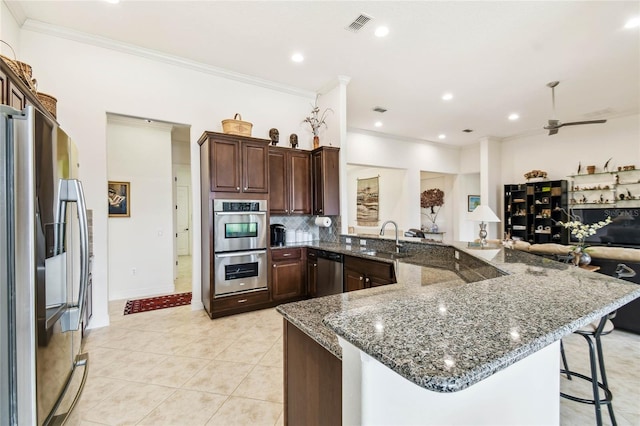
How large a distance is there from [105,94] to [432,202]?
27.4 feet

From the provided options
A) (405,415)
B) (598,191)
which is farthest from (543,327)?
(598,191)

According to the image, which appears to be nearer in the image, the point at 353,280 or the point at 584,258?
the point at 584,258

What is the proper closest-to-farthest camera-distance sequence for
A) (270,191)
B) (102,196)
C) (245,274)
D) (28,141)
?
(28,141) → (102,196) → (245,274) → (270,191)

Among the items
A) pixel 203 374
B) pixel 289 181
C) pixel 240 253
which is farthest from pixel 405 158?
pixel 203 374

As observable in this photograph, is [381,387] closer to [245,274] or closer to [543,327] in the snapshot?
[543,327]

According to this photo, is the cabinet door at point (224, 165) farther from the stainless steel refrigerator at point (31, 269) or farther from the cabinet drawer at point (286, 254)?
the stainless steel refrigerator at point (31, 269)

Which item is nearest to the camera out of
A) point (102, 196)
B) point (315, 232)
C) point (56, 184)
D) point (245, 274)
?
point (56, 184)

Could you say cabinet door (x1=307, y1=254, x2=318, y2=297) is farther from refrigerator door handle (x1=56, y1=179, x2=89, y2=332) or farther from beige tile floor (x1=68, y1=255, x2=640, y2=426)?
refrigerator door handle (x1=56, y1=179, x2=89, y2=332)

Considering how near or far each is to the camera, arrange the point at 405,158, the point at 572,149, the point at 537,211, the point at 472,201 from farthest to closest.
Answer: the point at 472,201 → the point at 405,158 → the point at 537,211 → the point at 572,149

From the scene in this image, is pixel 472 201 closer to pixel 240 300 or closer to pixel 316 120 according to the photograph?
pixel 316 120

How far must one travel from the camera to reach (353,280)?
3.37m

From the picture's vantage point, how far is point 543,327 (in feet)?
2.40

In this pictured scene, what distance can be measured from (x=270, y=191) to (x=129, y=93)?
2.14 meters

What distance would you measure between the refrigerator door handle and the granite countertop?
2.92 feet
